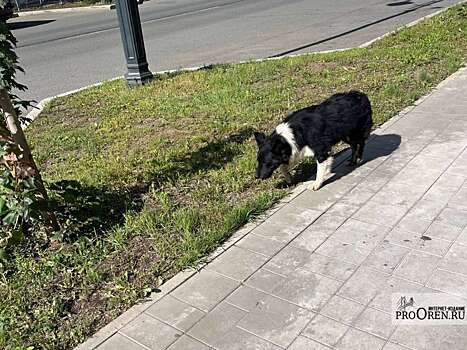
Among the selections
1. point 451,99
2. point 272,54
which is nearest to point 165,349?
point 451,99

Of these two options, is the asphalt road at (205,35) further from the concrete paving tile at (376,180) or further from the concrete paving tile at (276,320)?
the concrete paving tile at (276,320)

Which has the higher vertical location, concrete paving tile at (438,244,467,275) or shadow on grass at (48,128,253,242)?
shadow on grass at (48,128,253,242)

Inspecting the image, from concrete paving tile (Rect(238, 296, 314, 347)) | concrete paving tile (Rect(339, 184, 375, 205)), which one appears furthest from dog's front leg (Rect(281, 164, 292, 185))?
concrete paving tile (Rect(238, 296, 314, 347))

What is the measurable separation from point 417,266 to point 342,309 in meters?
0.75

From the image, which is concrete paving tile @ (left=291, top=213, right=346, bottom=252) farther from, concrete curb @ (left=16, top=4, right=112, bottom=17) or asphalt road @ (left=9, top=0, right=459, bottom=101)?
concrete curb @ (left=16, top=4, right=112, bottom=17)

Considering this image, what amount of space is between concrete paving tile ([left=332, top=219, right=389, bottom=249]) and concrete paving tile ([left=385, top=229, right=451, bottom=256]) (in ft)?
0.29

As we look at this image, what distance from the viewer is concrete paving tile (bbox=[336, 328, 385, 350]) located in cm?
284

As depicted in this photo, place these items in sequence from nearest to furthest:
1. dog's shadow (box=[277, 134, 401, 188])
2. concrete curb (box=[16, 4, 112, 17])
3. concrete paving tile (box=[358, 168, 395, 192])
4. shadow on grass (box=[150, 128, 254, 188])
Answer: concrete paving tile (box=[358, 168, 395, 192]) < dog's shadow (box=[277, 134, 401, 188]) < shadow on grass (box=[150, 128, 254, 188]) < concrete curb (box=[16, 4, 112, 17])

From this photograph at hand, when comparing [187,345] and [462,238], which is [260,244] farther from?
[462,238]

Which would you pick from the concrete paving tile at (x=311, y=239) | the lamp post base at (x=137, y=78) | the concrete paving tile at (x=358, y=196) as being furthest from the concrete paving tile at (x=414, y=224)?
the lamp post base at (x=137, y=78)

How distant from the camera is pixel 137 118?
24.6 ft

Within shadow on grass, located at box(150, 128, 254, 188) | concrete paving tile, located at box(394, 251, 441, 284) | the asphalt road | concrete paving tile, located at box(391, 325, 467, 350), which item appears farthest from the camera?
Answer: the asphalt road

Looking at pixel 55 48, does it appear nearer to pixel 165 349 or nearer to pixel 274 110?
pixel 274 110

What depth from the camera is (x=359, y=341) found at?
2.88 metres
